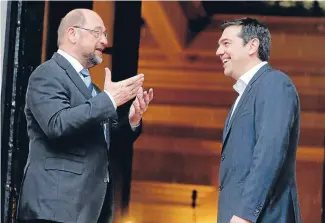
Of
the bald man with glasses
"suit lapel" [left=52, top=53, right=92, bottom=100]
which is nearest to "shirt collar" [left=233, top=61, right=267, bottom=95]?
the bald man with glasses

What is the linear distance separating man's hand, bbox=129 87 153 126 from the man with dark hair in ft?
1.24

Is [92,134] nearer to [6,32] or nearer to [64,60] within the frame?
[64,60]

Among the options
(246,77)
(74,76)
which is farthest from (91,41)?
(246,77)

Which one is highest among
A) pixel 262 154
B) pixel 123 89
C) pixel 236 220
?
pixel 123 89

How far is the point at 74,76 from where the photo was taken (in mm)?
3555

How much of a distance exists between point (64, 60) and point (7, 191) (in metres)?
1.10

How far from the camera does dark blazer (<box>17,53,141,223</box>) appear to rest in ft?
11.1

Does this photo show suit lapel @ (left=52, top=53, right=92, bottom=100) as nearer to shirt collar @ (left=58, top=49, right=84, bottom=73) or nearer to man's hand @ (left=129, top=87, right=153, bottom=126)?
shirt collar @ (left=58, top=49, right=84, bottom=73)

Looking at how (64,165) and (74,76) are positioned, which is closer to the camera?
(64,165)

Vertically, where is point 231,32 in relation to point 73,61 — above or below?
above

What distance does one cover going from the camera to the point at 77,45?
3.63m

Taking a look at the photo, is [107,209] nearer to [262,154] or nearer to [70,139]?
[70,139]

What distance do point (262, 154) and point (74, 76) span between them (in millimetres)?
865

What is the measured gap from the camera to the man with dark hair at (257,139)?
3178 millimetres
